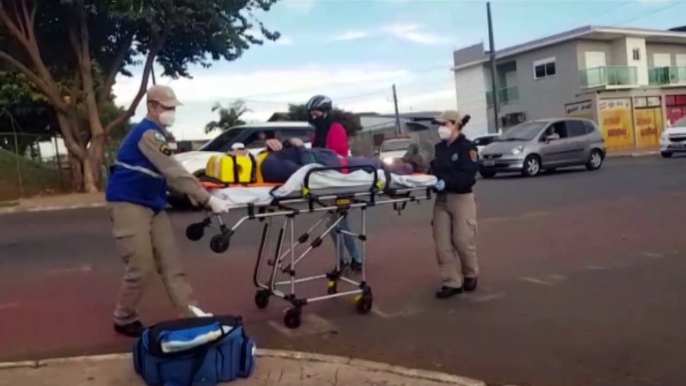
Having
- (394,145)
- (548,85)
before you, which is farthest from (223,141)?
(548,85)

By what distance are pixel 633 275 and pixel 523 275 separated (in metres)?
1.06

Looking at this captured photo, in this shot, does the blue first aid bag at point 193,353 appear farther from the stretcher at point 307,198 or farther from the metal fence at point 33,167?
the metal fence at point 33,167

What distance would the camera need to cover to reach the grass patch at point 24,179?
23312 millimetres

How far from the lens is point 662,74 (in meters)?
46.2

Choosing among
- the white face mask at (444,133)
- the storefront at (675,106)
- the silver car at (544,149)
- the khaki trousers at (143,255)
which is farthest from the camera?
the storefront at (675,106)

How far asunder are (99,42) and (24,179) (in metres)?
4.85

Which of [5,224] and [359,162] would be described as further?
[5,224]

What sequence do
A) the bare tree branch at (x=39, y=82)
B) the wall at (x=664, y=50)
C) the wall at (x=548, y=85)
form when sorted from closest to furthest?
the bare tree branch at (x=39, y=82)
the wall at (x=548, y=85)
the wall at (x=664, y=50)

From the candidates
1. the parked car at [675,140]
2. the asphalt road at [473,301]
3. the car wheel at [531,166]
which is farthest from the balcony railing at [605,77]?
the asphalt road at [473,301]

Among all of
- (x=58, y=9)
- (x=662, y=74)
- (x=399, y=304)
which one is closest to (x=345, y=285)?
(x=399, y=304)

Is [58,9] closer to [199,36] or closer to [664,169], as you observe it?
[199,36]

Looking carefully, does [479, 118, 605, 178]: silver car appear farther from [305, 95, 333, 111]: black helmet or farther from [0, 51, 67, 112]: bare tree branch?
[305, 95, 333, 111]: black helmet

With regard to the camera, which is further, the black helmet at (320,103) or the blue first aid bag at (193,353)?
the black helmet at (320,103)

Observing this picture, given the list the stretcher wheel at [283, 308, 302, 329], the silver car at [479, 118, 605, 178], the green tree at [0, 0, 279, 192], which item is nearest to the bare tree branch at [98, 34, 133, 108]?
the green tree at [0, 0, 279, 192]
